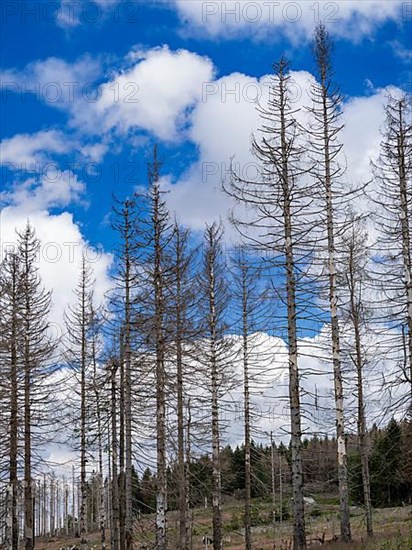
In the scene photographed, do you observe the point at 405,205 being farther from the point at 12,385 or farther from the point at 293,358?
the point at 12,385

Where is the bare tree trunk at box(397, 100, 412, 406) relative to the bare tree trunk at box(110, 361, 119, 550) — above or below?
above

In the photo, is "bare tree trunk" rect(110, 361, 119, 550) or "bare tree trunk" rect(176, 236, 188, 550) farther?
"bare tree trunk" rect(110, 361, 119, 550)

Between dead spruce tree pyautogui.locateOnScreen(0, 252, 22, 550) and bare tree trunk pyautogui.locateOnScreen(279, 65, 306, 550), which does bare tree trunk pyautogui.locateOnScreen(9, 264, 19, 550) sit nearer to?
dead spruce tree pyautogui.locateOnScreen(0, 252, 22, 550)

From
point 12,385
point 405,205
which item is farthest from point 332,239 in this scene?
point 12,385

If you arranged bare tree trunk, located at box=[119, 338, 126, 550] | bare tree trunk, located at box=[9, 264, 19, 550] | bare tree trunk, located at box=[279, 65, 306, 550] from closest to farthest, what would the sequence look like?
bare tree trunk, located at box=[279, 65, 306, 550] → bare tree trunk, located at box=[119, 338, 126, 550] → bare tree trunk, located at box=[9, 264, 19, 550]

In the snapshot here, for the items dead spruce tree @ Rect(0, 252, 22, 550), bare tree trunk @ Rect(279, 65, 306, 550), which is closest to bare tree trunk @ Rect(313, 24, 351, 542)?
Answer: bare tree trunk @ Rect(279, 65, 306, 550)

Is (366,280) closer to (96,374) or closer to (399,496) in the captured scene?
(96,374)

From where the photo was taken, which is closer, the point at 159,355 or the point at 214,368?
the point at 159,355

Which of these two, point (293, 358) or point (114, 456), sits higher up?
point (293, 358)

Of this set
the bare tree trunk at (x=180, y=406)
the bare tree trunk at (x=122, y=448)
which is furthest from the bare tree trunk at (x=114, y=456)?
the bare tree trunk at (x=180, y=406)

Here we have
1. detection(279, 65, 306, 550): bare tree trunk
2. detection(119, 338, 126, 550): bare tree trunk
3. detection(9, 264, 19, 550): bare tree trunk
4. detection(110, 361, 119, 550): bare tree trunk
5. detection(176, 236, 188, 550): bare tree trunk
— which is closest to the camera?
detection(279, 65, 306, 550): bare tree trunk

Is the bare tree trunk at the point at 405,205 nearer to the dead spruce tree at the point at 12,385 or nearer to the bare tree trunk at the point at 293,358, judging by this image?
the bare tree trunk at the point at 293,358

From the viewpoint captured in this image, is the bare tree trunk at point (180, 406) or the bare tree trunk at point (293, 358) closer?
the bare tree trunk at point (293, 358)

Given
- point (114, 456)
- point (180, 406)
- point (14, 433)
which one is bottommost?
point (114, 456)
